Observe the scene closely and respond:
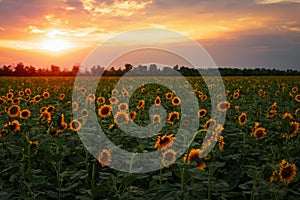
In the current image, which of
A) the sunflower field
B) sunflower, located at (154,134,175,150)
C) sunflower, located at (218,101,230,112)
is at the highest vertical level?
sunflower, located at (218,101,230,112)

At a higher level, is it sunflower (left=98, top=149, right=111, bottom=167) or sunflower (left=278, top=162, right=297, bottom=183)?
sunflower (left=278, top=162, right=297, bottom=183)

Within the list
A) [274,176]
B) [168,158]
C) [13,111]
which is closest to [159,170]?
[168,158]

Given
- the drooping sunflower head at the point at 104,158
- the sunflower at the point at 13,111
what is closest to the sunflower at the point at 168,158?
the drooping sunflower head at the point at 104,158

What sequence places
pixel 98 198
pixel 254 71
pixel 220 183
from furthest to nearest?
1. pixel 254 71
2. pixel 98 198
3. pixel 220 183

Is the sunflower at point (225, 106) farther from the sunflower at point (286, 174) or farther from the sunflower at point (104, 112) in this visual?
the sunflower at point (286, 174)

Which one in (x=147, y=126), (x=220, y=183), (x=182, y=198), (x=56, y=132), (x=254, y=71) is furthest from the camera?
(x=254, y=71)

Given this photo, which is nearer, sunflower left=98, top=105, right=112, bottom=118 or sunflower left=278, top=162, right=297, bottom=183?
sunflower left=278, top=162, right=297, bottom=183

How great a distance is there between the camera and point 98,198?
9.46 feet

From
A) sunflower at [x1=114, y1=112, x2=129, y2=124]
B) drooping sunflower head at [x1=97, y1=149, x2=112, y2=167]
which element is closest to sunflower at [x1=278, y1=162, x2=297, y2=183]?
drooping sunflower head at [x1=97, y1=149, x2=112, y2=167]

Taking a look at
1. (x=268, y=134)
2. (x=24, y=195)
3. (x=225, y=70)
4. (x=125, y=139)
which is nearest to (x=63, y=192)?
(x=24, y=195)

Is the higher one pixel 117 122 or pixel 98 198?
pixel 117 122

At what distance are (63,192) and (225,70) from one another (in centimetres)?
4462

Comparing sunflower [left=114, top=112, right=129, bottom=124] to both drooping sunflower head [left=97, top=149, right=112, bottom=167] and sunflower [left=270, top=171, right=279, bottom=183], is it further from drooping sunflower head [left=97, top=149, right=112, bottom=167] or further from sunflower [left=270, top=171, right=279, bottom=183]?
sunflower [left=270, top=171, right=279, bottom=183]

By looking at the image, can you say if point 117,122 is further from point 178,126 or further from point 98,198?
point 98,198
